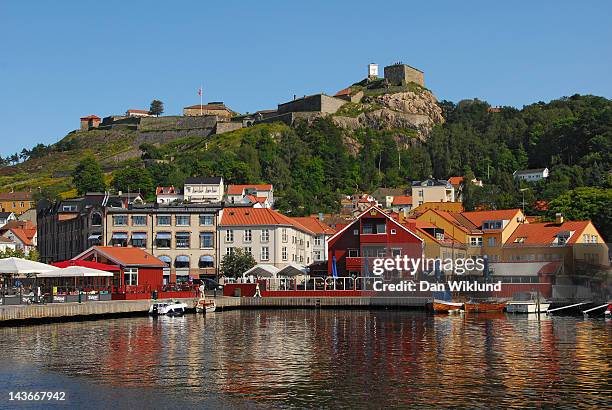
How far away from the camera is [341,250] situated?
288 ft

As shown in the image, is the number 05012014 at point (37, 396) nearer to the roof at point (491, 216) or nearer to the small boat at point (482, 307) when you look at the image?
the small boat at point (482, 307)

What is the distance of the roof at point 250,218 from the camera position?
327ft

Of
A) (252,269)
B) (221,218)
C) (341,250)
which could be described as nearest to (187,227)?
(221,218)

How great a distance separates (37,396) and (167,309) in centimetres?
4028

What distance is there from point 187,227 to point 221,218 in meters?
4.17

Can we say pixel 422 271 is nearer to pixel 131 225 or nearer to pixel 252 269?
pixel 252 269

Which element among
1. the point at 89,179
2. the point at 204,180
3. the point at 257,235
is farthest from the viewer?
the point at 89,179

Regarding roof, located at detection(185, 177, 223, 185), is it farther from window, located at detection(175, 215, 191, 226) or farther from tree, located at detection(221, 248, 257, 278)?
tree, located at detection(221, 248, 257, 278)

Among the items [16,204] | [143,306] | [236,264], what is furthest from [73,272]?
[16,204]

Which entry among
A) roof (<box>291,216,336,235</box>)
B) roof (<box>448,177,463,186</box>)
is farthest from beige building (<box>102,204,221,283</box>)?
roof (<box>448,177,463,186</box>)

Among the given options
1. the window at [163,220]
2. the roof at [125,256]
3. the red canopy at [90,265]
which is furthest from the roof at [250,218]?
the red canopy at [90,265]

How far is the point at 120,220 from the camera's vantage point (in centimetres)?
10100

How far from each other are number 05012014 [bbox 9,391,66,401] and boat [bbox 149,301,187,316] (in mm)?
38919

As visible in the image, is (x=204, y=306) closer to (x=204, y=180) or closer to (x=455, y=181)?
(x=204, y=180)
